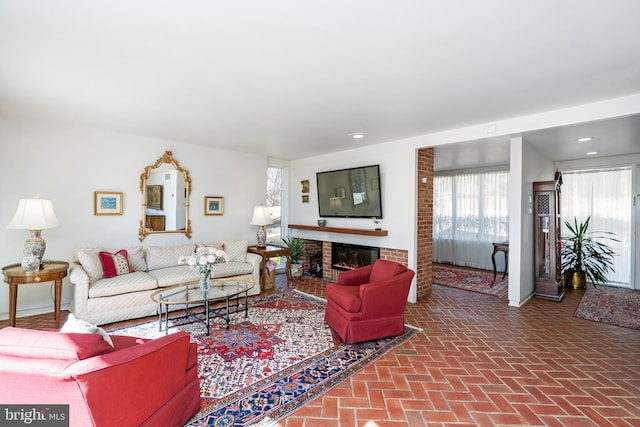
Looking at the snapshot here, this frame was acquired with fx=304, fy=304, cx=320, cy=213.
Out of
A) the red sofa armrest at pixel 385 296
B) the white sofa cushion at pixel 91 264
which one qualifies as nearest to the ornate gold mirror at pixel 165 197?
the white sofa cushion at pixel 91 264

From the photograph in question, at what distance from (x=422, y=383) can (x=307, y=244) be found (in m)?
4.25

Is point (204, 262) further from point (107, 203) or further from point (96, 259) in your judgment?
point (107, 203)

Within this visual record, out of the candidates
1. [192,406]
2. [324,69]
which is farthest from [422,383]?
[324,69]

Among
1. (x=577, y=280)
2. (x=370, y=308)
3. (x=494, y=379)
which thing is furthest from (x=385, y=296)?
(x=577, y=280)

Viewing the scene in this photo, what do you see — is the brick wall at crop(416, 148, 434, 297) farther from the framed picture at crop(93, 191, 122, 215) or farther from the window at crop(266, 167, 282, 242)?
the framed picture at crop(93, 191, 122, 215)

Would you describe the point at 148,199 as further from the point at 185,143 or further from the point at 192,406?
the point at 192,406

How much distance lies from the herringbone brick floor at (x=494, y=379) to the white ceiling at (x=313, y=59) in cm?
245

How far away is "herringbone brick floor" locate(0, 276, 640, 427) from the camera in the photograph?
201 cm

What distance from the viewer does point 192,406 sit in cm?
196

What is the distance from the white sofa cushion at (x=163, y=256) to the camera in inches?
175

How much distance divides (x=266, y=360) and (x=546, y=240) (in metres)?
4.58

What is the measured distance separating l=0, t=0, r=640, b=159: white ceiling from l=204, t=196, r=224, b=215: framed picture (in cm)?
184

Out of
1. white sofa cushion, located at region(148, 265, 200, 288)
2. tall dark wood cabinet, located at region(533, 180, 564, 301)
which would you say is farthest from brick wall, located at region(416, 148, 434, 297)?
white sofa cushion, located at region(148, 265, 200, 288)

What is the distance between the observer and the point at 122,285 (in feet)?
11.9
